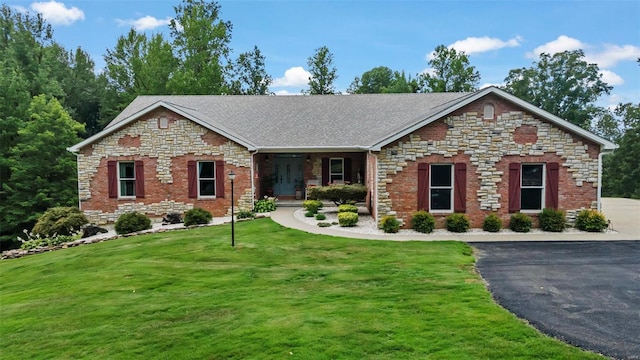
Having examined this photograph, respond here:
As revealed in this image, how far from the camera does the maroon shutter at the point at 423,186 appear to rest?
1412 centimetres

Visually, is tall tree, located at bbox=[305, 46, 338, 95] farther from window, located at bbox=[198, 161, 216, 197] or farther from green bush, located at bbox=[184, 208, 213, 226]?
green bush, located at bbox=[184, 208, 213, 226]

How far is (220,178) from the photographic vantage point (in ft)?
57.9

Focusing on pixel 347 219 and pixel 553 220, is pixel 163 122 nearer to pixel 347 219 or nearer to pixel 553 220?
pixel 347 219

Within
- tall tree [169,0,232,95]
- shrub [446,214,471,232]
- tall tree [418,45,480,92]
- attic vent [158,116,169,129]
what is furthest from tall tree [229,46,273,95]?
shrub [446,214,471,232]

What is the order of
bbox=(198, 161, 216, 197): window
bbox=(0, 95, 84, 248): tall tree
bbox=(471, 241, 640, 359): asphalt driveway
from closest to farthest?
1. bbox=(471, 241, 640, 359): asphalt driveway
2. bbox=(198, 161, 216, 197): window
3. bbox=(0, 95, 84, 248): tall tree

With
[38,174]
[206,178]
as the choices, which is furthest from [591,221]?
[38,174]

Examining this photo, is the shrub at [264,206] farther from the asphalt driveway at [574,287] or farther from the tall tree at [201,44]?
the tall tree at [201,44]

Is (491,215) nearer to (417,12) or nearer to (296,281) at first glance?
(296,281)

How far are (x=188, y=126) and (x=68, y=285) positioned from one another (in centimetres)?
981

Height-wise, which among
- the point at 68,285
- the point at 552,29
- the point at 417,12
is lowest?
the point at 68,285

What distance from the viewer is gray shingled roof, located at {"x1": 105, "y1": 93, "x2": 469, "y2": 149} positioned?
774 inches

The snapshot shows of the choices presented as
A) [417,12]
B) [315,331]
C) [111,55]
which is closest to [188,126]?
[417,12]

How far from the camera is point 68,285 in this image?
29.4 ft

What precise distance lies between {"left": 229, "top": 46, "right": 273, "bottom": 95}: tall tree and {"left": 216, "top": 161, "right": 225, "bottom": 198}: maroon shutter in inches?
993
